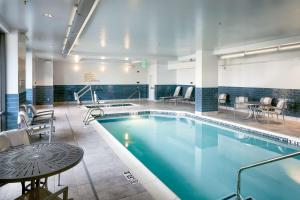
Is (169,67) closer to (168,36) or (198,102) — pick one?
(198,102)

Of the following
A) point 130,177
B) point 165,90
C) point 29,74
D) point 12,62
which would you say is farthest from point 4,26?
point 165,90

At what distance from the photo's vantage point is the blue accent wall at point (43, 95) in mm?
11133

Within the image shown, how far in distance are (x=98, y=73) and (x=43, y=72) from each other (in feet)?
10.3

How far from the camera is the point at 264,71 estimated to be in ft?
28.0

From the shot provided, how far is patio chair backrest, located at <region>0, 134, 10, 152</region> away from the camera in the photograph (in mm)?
2191

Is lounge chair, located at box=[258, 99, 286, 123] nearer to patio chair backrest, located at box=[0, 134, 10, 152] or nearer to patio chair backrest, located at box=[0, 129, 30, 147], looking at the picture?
patio chair backrest, located at box=[0, 129, 30, 147]

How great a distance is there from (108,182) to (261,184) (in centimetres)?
247

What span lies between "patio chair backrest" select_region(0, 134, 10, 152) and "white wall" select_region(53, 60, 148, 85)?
10.8 meters

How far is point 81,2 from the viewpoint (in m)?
2.81

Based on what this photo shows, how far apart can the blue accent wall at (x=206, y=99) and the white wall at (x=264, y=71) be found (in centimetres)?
168

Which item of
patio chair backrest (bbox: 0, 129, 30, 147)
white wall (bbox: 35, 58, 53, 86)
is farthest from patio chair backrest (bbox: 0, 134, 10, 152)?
white wall (bbox: 35, 58, 53, 86)

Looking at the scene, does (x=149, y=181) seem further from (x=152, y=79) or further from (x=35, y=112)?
(x=152, y=79)

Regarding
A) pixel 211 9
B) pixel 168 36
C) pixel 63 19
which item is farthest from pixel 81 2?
pixel 168 36

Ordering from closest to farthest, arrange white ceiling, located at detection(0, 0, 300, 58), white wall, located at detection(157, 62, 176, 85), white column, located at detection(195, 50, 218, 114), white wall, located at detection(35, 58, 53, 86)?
white ceiling, located at detection(0, 0, 300, 58)
white column, located at detection(195, 50, 218, 114)
white wall, located at detection(35, 58, 53, 86)
white wall, located at detection(157, 62, 176, 85)
